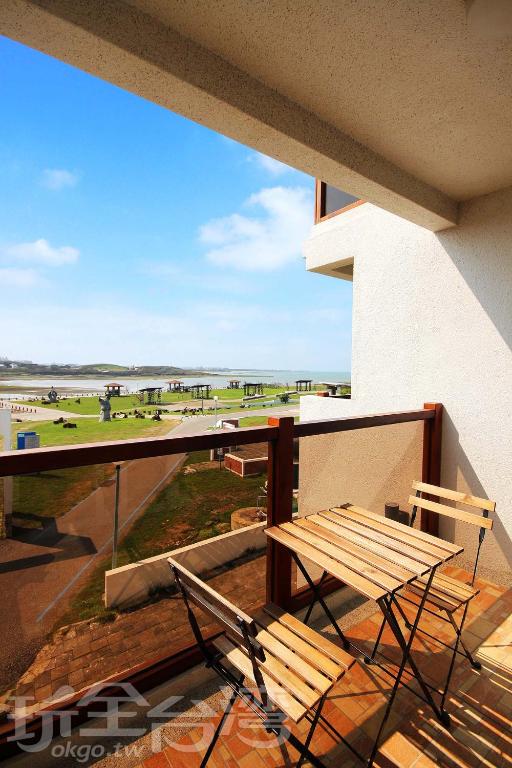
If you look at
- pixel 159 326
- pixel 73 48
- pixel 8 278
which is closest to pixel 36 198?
pixel 8 278

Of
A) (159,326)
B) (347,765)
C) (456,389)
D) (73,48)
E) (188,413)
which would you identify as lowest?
(188,413)

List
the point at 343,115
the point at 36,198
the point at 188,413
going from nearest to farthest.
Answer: the point at 343,115 → the point at 188,413 → the point at 36,198

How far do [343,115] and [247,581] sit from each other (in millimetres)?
3013

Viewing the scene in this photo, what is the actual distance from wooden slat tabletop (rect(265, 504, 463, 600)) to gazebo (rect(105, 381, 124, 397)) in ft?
263

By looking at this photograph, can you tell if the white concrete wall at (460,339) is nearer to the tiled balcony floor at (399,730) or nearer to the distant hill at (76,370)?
the tiled balcony floor at (399,730)

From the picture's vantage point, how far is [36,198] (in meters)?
102

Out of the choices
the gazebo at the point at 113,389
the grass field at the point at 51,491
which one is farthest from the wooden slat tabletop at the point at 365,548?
the gazebo at the point at 113,389

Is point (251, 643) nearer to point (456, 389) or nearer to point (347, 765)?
point (347, 765)

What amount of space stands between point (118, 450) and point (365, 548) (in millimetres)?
1350

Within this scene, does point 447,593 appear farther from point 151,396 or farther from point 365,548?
point 151,396

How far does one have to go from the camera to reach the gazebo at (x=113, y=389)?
78.2 m

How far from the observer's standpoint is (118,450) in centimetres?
174

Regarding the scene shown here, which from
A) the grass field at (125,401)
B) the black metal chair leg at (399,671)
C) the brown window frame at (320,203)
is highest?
the brown window frame at (320,203)

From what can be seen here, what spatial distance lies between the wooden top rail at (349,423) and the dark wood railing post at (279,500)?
13 centimetres
